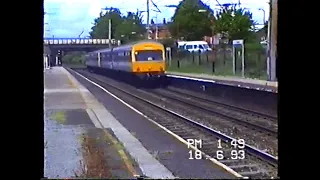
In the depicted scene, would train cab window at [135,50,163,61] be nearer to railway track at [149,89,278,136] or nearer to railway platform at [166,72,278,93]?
railway platform at [166,72,278,93]

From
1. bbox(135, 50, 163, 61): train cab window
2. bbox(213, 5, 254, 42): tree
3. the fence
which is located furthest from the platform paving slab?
the fence

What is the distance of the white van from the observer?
4253cm

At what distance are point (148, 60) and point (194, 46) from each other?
42.6ft

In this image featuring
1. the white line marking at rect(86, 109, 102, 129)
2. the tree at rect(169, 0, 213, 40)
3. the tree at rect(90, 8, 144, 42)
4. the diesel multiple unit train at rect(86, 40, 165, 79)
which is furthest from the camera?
the tree at rect(169, 0, 213, 40)

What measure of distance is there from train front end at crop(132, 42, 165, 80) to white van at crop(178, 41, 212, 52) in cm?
972

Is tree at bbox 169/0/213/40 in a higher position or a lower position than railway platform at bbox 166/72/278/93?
higher

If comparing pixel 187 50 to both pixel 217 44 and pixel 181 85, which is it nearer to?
pixel 217 44

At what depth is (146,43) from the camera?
3180cm

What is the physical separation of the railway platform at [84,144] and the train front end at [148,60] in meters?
11.2

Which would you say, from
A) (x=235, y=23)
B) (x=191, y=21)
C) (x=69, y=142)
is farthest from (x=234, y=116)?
(x=191, y=21)

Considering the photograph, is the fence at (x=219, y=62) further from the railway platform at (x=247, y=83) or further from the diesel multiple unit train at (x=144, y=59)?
the diesel multiple unit train at (x=144, y=59)
